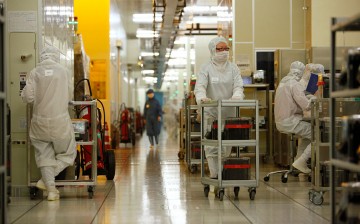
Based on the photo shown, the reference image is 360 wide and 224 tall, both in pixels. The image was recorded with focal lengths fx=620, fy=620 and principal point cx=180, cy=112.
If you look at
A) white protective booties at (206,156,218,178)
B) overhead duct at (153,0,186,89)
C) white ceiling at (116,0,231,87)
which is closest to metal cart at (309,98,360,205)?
white protective booties at (206,156,218,178)

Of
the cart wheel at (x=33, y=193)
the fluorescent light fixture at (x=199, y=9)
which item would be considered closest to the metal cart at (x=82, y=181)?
the cart wheel at (x=33, y=193)

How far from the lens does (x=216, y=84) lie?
686cm

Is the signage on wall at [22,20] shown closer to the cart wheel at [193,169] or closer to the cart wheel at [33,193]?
the cart wheel at [33,193]

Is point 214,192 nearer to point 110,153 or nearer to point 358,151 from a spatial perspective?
point 110,153

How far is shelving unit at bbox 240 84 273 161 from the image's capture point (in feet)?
35.6

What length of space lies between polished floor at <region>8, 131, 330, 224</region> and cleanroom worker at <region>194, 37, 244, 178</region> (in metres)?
0.50

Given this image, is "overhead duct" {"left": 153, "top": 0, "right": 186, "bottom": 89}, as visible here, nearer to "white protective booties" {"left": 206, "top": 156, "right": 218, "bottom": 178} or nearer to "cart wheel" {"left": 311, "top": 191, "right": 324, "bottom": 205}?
"white protective booties" {"left": 206, "top": 156, "right": 218, "bottom": 178}

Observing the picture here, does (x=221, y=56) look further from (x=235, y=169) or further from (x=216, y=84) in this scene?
(x=235, y=169)

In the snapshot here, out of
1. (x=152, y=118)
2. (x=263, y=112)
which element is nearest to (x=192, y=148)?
(x=263, y=112)

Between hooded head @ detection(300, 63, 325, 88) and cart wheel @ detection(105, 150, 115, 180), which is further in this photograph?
hooded head @ detection(300, 63, 325, 88)

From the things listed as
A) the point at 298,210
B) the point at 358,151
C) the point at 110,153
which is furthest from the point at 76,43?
the point at 358,151

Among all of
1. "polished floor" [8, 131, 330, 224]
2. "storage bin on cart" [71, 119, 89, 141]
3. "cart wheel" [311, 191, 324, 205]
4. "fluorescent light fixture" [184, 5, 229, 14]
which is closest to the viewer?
"polished floor" [8, 131, 330, 224]

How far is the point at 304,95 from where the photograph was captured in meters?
7.83

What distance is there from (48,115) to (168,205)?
153 cm
